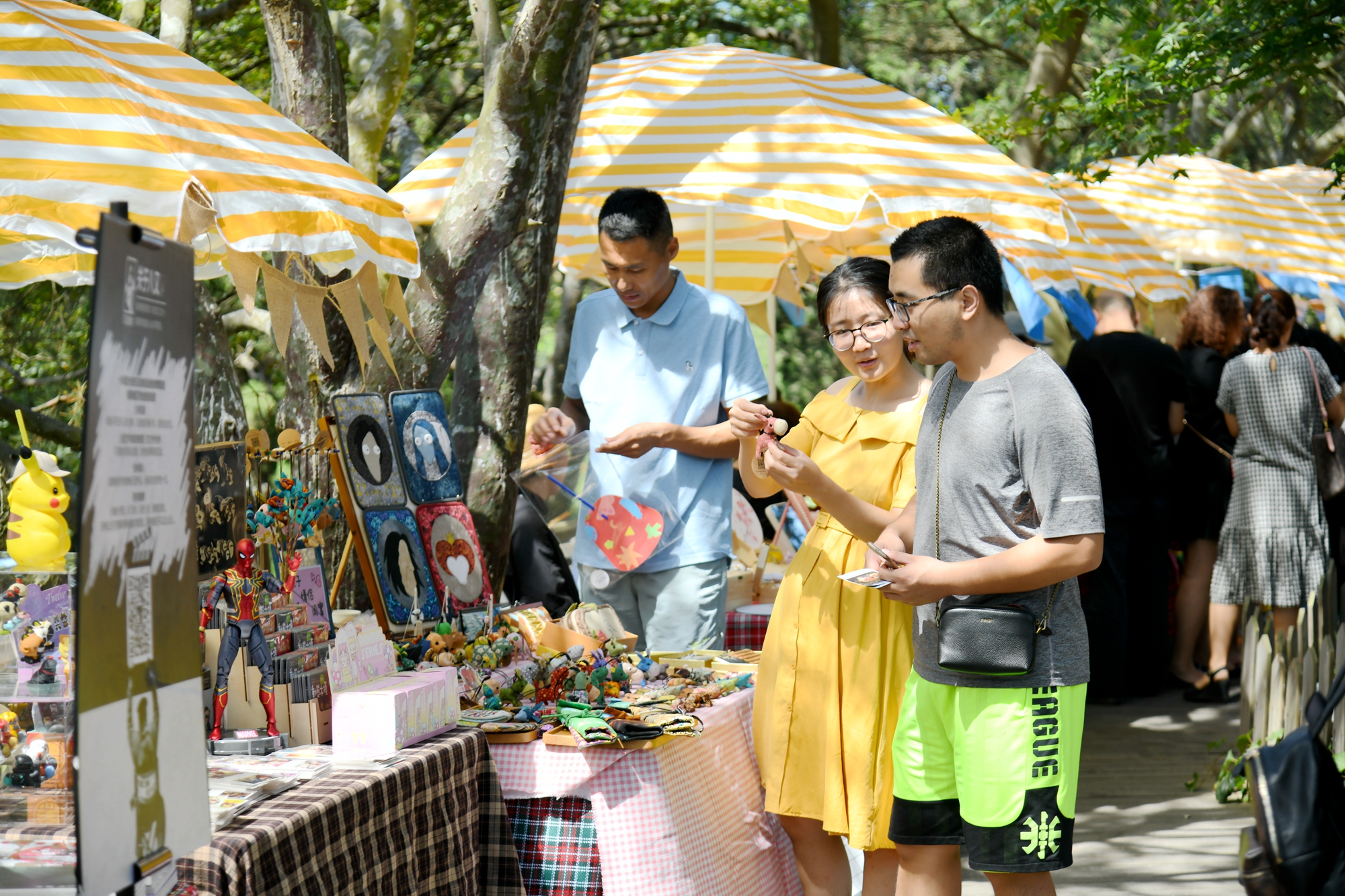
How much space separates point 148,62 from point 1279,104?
A: 698 inches

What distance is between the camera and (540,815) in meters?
2.63

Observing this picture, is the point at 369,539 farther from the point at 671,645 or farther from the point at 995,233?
the point at 995,233

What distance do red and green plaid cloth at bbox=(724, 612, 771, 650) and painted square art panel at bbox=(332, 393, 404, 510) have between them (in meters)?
1.73

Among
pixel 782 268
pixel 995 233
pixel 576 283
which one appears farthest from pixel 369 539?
pixel 576 283

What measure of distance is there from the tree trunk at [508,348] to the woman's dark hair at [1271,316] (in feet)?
12.3

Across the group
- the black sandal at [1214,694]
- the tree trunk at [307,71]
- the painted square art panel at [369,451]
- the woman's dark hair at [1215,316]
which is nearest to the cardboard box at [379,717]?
the painted square art panel at [369,451]

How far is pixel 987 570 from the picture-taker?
2219mm

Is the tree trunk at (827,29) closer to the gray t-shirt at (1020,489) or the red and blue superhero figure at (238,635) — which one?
the gray t-shirt at (1020,489)

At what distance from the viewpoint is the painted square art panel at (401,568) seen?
302cm

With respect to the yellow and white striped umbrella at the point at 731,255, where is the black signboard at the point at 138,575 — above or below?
below

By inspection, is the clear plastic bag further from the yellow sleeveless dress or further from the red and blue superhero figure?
the red and blue superhero figure

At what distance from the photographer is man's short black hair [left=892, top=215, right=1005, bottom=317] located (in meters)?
2.32

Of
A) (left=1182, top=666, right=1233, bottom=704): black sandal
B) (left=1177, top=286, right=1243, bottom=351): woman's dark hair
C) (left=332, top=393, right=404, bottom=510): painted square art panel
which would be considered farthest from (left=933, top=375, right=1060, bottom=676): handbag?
(left=1177, top=286, right=1243, bottom=351): woman's dark hair

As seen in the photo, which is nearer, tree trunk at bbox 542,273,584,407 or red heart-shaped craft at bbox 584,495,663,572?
red heart-shaped craft at bbox 584,495,663,572
